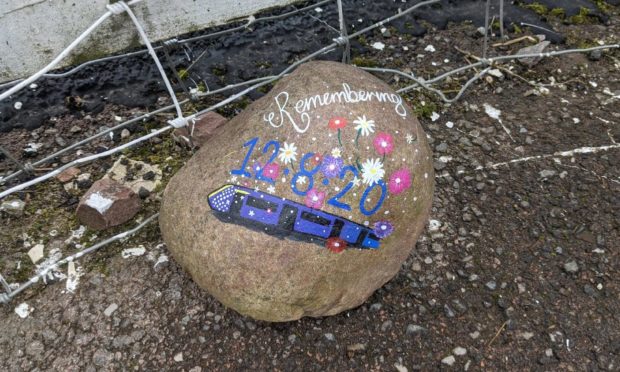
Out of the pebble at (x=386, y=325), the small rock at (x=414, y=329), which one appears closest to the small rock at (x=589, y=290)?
the small rock at (x=414, y=329)

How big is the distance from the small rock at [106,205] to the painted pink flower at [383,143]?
1151 mm

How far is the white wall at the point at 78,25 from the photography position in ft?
9.04

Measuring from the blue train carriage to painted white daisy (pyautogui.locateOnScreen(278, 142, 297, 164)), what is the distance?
0.41ft

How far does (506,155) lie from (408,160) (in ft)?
3.49

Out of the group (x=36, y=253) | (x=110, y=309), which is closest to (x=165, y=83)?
(x=36, y=253)

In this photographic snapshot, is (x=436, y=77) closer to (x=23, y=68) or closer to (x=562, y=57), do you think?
(x=562, y=57)

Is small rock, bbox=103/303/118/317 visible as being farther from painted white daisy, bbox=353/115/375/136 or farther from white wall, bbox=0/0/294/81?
white wall, bbox=0/0/294/81

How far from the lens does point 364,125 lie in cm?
175

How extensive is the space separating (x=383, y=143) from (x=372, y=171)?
0.34 feet

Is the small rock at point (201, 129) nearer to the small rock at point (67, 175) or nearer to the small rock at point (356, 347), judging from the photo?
the small rock at point (67, 175)

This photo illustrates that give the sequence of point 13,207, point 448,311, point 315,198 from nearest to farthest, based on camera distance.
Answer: point 315,198 → point 448,311 → point 13,207

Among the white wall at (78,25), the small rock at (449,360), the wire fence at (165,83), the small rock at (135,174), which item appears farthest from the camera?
the white wall at (78,25)

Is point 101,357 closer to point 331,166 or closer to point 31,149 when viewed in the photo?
point 331,166

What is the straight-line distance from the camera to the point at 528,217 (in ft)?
7.70
